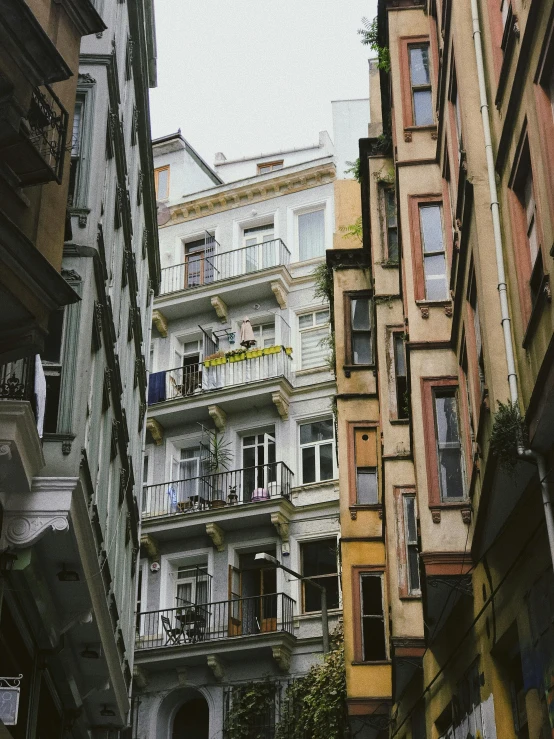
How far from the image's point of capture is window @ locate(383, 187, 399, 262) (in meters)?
26.2

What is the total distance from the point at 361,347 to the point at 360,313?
3.35 ft

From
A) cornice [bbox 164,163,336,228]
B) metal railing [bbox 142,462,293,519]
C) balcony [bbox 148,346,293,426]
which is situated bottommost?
metal railing [bbox 142,462,293,519]

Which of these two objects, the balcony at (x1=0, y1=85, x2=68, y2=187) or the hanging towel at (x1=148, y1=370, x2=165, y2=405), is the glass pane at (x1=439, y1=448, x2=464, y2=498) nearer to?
the balcony at (x1=0, y1=85, x2=68, y2=187)

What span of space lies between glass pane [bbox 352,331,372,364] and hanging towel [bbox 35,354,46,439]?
15037mm

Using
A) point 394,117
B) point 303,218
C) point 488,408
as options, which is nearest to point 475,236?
point 488,408

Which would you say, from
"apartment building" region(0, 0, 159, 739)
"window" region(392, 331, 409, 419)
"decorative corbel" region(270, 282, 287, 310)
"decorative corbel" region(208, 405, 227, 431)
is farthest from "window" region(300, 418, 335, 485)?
"window" region(392, 331, 409, 419)

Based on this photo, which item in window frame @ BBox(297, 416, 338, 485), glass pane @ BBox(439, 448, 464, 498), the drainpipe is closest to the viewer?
the drainpipe

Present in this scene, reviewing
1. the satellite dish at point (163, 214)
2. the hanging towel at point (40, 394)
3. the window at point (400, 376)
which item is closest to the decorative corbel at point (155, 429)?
the satellite dish at point (163, 214)

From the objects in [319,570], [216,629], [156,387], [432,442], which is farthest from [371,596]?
[156,387]

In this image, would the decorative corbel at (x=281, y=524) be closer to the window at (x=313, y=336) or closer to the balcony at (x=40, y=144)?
the window at (x=313, y=336)

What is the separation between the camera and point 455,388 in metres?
18.9

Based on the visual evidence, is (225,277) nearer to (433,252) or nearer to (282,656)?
(282,656)

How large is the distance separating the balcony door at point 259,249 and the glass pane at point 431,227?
2064 centimetres

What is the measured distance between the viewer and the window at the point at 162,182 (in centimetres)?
4697
